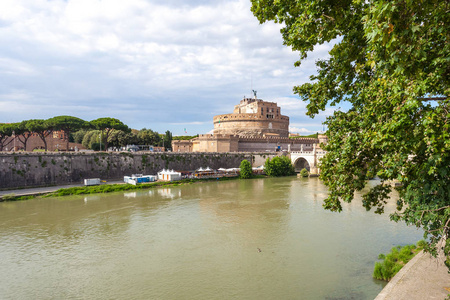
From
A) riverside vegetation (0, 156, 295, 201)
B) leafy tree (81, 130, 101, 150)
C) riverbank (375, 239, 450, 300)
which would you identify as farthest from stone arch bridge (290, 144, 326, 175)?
riverbank (375, 239, 450, 300)

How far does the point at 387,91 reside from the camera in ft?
14.6

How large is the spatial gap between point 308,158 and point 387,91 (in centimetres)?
3320

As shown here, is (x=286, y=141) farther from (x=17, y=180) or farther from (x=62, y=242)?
(x=62, y=242)

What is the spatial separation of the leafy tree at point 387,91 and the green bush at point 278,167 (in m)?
28.4

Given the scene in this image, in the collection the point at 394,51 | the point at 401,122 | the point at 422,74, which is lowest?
the point at 401,122

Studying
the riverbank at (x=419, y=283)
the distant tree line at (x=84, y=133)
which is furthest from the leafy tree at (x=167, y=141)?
the riverbank at (x=419, y=283)

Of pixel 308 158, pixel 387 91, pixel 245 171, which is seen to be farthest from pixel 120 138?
pixel 387 91

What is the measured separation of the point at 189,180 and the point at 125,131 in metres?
17.3

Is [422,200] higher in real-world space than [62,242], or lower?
higher

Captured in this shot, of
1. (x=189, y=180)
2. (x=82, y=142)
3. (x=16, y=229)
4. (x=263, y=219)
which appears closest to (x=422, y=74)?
(x=263, y=219)

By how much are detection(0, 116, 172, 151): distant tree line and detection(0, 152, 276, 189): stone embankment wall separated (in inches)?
312

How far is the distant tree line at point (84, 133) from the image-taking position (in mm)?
32994

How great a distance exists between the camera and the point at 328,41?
19.0 ft

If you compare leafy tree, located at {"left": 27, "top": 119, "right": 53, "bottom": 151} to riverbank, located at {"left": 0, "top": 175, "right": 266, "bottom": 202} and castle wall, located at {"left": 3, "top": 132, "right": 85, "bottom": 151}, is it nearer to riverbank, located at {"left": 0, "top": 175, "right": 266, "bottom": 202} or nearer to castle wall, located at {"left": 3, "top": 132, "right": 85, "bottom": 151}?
castle wall, located at {"left": 3, "top": 132, "right": 85, "bottom": 151}
